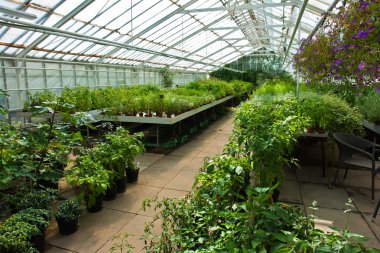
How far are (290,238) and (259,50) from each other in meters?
24.8

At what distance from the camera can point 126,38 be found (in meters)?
10.8

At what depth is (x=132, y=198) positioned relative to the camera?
11.3 ft

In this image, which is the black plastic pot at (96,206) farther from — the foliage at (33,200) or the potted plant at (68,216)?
the foliage at (33,200)

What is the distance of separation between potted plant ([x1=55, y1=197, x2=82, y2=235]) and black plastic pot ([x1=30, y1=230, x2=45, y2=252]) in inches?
9.3

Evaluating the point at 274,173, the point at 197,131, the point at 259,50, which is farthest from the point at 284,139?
the point at 259,50

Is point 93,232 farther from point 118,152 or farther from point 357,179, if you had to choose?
point 357,179

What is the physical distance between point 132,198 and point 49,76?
7.95 m

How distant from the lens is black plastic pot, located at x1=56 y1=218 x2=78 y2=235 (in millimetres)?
2604

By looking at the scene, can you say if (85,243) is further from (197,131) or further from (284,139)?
(197,131)

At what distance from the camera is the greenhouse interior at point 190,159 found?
160cm

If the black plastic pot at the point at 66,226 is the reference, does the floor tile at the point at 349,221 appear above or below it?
below

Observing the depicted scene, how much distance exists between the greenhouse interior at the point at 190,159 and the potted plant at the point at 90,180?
14 millimetres

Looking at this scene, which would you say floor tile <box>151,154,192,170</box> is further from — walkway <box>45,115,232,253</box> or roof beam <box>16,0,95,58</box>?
roof beam <box>16,0,95,58</box>

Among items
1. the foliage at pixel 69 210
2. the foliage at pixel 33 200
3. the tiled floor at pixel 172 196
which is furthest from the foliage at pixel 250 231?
the foliage at pixel 33 200
